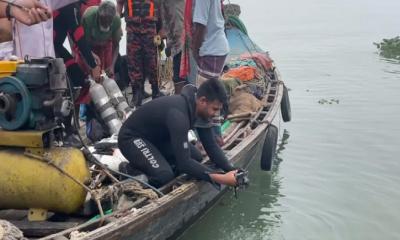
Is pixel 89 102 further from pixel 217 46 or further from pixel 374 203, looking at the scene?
pixel 374 203

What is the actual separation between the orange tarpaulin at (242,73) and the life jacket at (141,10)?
2.12 meters

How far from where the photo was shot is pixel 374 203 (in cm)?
671

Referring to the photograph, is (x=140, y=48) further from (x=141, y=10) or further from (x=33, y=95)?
(x=33, y=95)

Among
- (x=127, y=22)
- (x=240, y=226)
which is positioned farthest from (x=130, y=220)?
(x=127, y=22)

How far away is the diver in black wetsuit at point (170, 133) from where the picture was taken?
461 cm

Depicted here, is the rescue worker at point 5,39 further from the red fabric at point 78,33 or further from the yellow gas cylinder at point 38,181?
the red fabric at point 78,33

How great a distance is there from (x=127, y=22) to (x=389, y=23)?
23624 millimetres

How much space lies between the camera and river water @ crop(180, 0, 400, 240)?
6.08 metres

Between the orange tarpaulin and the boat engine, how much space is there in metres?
4.87

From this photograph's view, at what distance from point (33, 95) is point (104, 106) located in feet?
6.57

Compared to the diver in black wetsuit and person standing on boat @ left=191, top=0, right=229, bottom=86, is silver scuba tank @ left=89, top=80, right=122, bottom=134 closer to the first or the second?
the diver in black wetsuit

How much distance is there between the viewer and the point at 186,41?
19.9ft

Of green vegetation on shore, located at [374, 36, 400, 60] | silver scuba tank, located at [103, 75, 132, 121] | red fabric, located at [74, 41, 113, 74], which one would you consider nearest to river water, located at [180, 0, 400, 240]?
green vegetation on shore, located at [374, 36, 400, 60]

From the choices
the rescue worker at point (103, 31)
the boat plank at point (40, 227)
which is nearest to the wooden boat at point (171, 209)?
the boat plank at point (40, 227)
